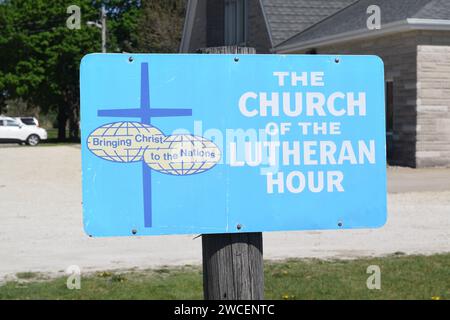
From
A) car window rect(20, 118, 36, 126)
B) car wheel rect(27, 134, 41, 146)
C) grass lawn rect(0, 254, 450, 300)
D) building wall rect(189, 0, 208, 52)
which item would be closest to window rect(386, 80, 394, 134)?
building wall rect(189, 0, 208, 52)

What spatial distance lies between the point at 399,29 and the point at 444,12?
4.05 feet

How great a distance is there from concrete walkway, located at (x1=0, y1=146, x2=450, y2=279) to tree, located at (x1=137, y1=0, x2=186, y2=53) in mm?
34521

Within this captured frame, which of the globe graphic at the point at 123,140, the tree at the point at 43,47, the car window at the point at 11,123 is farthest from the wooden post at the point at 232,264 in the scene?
→ the tree at the point at 43,47

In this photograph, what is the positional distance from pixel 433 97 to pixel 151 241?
13356 millimetres

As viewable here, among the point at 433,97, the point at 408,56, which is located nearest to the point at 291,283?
the point at 433,97

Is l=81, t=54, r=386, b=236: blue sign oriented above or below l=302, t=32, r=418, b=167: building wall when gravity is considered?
below

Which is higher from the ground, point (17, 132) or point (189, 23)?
point (189, 23)

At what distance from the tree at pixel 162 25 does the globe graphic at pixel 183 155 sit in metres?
44.7

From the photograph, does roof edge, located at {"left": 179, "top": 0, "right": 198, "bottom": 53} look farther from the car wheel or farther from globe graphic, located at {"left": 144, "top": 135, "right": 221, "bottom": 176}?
globe graphic, located at {"left": 144, "top": 135, "right": 221, "bottom": 176}

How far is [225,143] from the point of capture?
351 cm

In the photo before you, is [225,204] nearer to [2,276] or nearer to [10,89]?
[2,276]

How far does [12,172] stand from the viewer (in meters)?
22.3

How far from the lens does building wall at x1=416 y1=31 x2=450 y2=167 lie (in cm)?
2100

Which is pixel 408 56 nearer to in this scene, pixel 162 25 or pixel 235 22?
pixel 235 22
